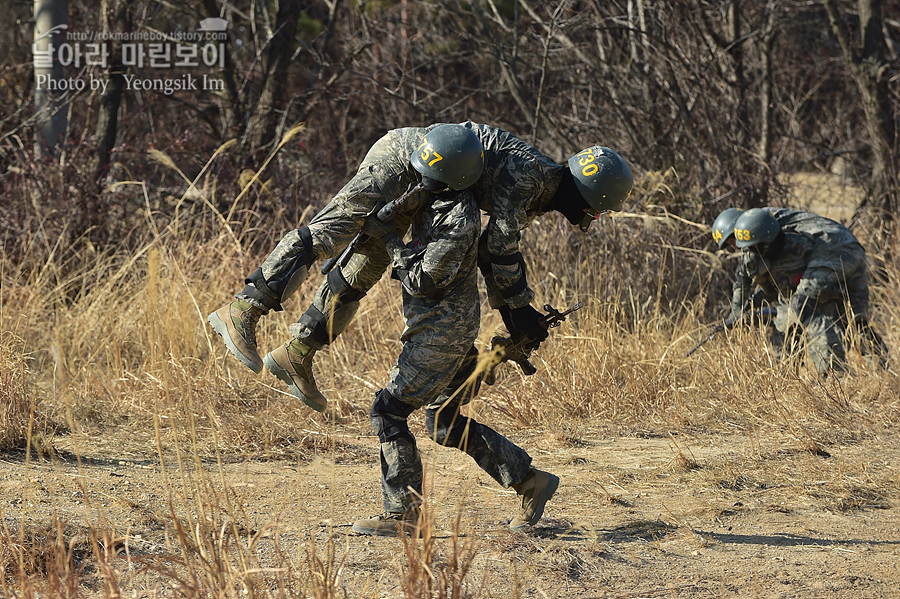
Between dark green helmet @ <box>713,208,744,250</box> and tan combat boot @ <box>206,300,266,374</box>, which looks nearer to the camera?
tan combat boot @ <box>206,300,266,374</box>

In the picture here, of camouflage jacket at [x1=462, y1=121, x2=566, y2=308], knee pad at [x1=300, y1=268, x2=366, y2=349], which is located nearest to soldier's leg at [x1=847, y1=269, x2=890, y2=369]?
camouflage jacket at [x1=462, y1=121, x2=566, y2=308]

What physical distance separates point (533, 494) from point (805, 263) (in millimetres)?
4777

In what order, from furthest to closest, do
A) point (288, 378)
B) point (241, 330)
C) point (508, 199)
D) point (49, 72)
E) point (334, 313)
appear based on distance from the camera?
point (49, 72), point (334, 313), point (288, 378), point (508, 199), point (241, 330)

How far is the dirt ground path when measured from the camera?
3221 millimetres

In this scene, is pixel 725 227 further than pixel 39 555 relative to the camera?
Yes

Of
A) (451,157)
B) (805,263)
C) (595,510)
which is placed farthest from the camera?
(805,263)

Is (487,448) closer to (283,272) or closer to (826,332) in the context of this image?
(283,272)

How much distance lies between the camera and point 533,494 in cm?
369

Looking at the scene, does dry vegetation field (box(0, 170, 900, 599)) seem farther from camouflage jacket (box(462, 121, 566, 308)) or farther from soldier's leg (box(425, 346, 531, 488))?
camouflage jacket (box(462, 121, 566, 308))

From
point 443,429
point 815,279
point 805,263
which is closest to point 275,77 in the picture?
point 805,263

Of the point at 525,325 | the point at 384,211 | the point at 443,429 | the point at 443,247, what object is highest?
the point at 384,211

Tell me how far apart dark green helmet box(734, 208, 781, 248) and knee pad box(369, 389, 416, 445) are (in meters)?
4.52

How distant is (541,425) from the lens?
549cm

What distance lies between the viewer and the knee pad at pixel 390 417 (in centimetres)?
349
